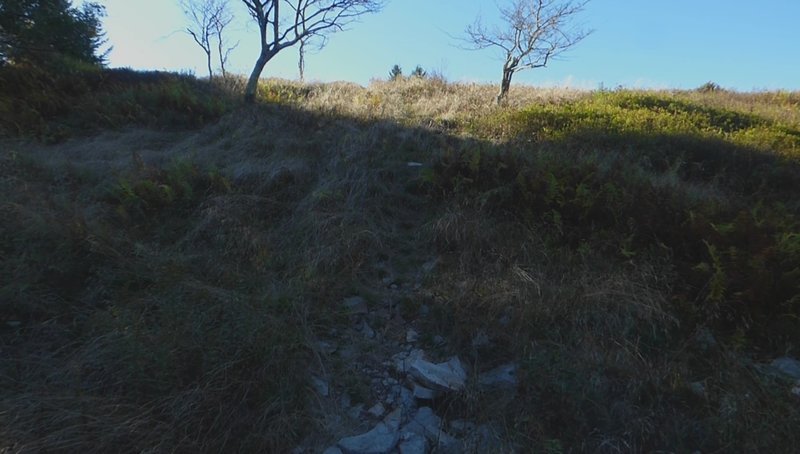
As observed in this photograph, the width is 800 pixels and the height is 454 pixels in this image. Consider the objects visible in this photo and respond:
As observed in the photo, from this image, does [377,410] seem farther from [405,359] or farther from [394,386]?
[405,359]

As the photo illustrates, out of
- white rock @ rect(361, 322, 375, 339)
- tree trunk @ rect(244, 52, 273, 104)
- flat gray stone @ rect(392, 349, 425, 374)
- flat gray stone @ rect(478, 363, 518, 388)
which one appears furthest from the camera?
tree trunk @ rect(244, 52, 273, 104)

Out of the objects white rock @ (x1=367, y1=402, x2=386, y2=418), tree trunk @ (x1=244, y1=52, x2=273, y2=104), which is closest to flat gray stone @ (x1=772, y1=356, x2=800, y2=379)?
white rock @ (x1=367, y1=402, x2=386, y2=418)

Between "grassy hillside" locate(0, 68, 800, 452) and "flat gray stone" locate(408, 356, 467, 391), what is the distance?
0.14 metres

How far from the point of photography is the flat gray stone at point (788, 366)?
11.4 feet

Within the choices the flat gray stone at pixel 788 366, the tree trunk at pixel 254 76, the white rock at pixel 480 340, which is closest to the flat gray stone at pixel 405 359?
the white rock at pixel 480 340

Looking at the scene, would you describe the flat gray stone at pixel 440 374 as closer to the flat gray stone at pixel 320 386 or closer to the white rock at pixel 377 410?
the white rock at pixel 377 410

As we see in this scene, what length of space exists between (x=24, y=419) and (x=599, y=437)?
3.65 meters

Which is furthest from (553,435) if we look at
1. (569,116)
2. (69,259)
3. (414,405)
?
(569,116)

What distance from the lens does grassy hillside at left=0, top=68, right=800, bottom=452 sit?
298cm

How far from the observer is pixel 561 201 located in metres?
5.28

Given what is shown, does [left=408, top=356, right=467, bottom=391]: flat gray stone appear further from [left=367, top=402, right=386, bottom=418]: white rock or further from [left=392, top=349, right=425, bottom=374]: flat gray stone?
[left=367, top=402, right=386, bottom=418]: white rock

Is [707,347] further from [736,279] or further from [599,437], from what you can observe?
[599,437]

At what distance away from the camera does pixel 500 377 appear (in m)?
3.51

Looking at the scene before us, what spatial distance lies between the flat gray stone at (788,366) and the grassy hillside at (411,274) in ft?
0.29
